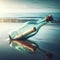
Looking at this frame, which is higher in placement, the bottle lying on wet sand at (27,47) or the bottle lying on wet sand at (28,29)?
the bottle lying on wet sand at (28,29)

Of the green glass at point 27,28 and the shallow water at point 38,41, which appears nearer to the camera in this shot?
the shallow water at point 38,41

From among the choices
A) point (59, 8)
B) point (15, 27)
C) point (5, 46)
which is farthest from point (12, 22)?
point (59, 8)

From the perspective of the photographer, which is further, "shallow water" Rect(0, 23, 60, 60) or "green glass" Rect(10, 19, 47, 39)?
"green glass" Rect(10, 19, 47, 39)

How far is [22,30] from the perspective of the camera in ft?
4.58

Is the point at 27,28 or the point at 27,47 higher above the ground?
the point at 27,28

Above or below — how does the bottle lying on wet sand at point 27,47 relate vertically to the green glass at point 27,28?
below

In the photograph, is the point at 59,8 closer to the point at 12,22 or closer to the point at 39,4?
the point at 39,4

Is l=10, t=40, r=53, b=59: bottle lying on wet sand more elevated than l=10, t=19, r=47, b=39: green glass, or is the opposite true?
l=10, t=19, r=47, b=39: green glass

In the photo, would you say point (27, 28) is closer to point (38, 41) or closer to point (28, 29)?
point (28, 29)

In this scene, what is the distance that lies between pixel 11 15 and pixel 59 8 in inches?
13.6

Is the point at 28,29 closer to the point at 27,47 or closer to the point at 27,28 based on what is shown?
the point at 27,28

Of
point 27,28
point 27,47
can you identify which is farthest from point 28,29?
point 27,47

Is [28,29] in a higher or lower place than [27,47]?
higher

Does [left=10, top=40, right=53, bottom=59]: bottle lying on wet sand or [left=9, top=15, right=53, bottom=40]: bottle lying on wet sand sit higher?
[left=9, top=15, right=53, bottom=40]: bottle lying on wet sand
